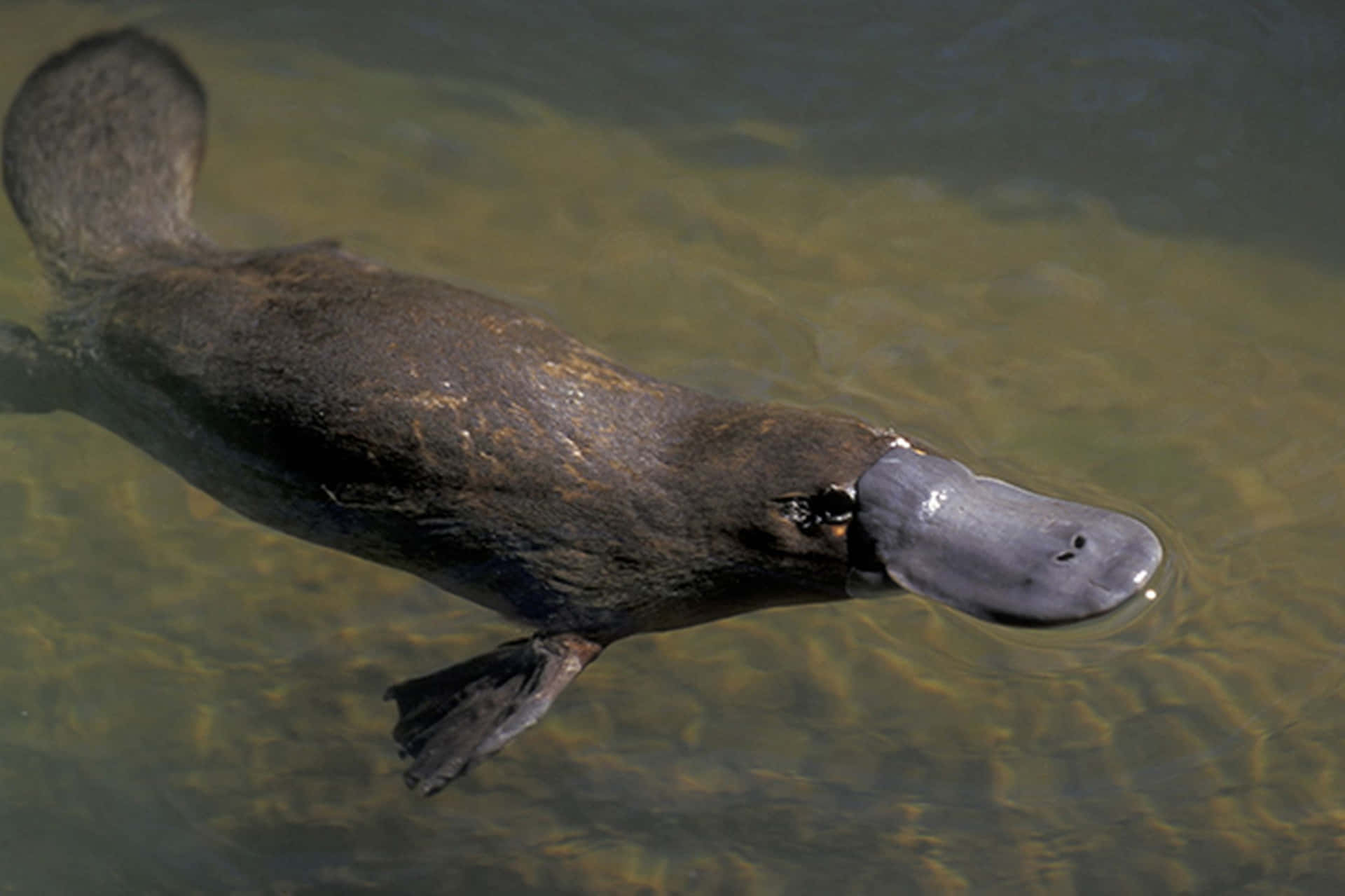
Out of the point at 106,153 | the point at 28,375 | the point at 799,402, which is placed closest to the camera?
the point at 28,375

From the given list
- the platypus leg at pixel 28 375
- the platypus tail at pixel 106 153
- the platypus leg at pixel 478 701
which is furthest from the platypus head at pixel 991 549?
the platypus leg at pixel 28 375

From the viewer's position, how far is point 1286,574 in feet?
11.9

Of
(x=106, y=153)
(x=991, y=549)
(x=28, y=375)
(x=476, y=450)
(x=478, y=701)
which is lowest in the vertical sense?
(x=478, y=701)

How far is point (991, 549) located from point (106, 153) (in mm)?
2749

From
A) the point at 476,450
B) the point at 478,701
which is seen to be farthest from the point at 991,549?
the point at 478,701

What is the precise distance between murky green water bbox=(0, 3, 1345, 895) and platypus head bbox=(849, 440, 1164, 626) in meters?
0.81

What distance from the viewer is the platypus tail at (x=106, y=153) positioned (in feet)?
11.6

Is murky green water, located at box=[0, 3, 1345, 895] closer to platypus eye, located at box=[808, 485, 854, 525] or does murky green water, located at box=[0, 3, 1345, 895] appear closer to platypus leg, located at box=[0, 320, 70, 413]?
platypus leg, located at box=[0, 320, 70, 413]

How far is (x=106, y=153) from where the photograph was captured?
3.73m

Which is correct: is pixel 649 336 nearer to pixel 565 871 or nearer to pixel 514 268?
pixel 514 268

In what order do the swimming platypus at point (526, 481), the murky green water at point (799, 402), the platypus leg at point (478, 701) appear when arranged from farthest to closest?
1. the murky green water at point (799, 402)
2. the platypus leg at point (478, 701)
3. the swimming platypus at point (526, 481)

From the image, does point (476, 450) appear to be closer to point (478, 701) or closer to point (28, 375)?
point (478, 701)

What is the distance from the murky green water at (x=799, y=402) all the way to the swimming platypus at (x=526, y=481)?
0.59m

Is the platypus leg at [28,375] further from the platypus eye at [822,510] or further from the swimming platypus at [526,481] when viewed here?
the platypus eye at [822,510]
